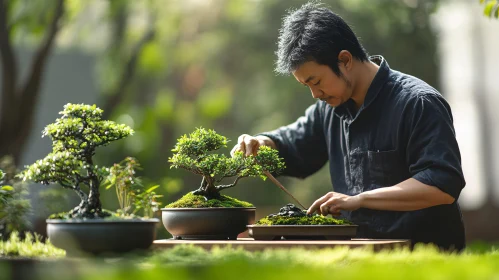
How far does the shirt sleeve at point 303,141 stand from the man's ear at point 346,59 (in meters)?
0.55

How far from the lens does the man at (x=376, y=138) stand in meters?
2.57

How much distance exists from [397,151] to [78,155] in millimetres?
1470

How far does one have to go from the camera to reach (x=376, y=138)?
120 inches

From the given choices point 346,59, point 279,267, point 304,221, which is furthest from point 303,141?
point 279,267

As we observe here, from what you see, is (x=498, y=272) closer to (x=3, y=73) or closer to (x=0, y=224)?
(x=0, y=224)

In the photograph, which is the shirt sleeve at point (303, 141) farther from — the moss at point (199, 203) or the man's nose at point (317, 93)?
the moss at point (199, 203)

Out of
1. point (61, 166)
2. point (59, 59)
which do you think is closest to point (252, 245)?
point (61, 166)

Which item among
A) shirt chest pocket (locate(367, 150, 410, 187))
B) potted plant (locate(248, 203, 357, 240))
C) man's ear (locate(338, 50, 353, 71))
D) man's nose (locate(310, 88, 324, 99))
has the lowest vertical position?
potted plant (locate(248, 203, 357, 240))

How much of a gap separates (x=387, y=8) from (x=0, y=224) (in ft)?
37.3

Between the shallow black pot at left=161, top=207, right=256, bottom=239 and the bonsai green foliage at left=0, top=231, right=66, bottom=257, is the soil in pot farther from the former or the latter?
the bonsai green foliage at left=0, top=231, right=66, bottom=257

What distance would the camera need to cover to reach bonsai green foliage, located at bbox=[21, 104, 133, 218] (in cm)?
201

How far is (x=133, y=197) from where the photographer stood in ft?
7.95

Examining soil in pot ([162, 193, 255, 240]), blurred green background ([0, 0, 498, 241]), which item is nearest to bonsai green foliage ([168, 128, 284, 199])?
soil in pot ([162, 193, 255, 240])

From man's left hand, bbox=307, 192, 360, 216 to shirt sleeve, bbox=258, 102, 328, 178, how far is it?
1.06 metres
